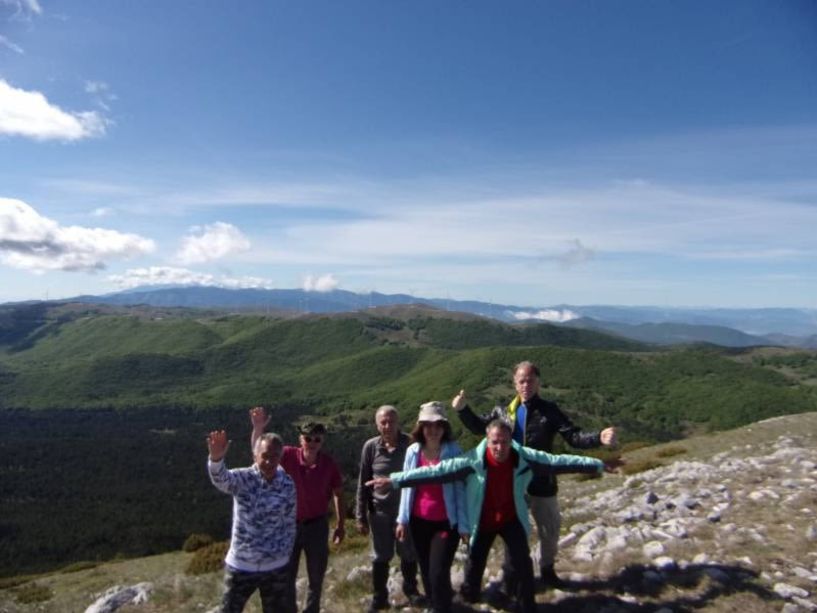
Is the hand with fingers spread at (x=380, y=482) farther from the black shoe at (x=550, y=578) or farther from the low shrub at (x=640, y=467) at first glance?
the low shrub at (x=640, y=467)

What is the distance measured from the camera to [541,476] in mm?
8648

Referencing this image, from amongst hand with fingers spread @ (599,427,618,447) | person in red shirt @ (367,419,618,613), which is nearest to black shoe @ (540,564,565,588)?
person in red shirt @ (367,419,618,613)

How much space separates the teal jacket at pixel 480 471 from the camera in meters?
7.83

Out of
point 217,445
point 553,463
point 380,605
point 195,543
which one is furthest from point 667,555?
point 195,543

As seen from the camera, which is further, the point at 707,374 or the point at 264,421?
A: the point at 707,374

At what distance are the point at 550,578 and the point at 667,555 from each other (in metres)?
2.01

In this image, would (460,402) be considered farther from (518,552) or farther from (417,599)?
(417,599)

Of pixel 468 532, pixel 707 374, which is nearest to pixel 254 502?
pixel 468 532

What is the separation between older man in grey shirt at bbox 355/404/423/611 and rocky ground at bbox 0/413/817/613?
0.32m

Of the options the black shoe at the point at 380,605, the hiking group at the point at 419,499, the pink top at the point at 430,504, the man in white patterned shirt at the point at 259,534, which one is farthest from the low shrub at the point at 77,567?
the pink top at the point at 430,504

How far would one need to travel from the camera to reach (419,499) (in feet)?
26.7

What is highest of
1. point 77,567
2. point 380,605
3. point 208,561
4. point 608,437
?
point 608,437

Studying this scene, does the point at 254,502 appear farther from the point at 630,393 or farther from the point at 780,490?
the point at 630,393

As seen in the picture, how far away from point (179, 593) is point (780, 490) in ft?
41.4
